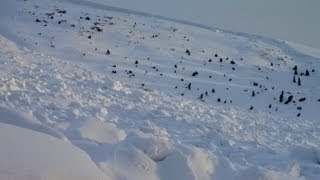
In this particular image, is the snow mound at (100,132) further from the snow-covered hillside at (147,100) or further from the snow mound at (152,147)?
the snow mound at (152,147)

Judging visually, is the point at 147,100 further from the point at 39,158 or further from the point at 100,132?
the point at 39,158

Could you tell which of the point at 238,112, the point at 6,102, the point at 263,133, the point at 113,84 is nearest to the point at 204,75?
the point at 238,112

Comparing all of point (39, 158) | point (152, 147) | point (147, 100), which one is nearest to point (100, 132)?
point (152, 147)

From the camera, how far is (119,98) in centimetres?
1225

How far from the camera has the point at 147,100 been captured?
1267cm

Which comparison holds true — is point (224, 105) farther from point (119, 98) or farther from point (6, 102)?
point (6, 102)

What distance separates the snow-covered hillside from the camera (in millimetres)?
6723

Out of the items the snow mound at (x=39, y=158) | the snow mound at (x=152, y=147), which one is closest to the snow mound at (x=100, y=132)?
the snow mound at (x=152, y=147)

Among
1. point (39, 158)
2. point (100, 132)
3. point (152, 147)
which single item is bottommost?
point (100, 132)

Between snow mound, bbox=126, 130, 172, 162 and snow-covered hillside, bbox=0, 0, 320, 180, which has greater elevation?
snow mound, bbox=126, 130, 172, 162

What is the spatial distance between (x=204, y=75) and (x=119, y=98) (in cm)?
784

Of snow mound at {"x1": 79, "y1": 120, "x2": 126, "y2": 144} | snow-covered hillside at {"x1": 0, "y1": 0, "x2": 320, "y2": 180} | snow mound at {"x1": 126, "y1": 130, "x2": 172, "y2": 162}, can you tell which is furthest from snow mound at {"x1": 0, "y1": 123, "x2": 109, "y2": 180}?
snow mound at {"x1": 126, "y1": 130, "x2": 172, "y2": 162}

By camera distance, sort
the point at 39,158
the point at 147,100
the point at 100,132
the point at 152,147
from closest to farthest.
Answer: the point at 39,158 → the point at 152,147 → the point at 100,132 → the point at 147,100

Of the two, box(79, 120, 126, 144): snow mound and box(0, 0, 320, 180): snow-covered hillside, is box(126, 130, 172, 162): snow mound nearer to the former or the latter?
box(0, 0, 320, 180): snow-covered hillside
